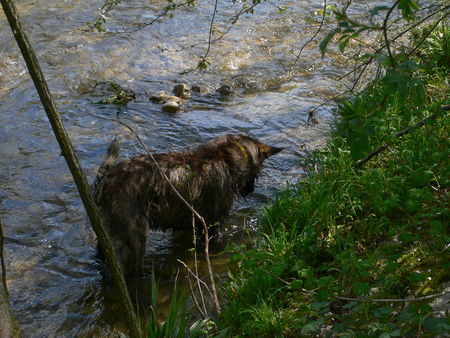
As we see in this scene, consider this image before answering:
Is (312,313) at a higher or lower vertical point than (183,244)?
higher

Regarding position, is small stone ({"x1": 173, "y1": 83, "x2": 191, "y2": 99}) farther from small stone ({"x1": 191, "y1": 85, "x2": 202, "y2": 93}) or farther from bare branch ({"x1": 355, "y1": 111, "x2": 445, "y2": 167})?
bare branch ({"x1": 355, "y1": 111, "x2": 445, "y2": 167})

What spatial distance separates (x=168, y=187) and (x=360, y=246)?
1594mm

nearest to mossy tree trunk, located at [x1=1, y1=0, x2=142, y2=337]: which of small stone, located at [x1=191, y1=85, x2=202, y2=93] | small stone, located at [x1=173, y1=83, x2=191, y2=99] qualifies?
small stone, located at [x1=173, y1=83, x2=191, y2=99]

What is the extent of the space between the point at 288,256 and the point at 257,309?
64 centimetres

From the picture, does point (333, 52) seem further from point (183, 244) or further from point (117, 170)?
point (117, 170)

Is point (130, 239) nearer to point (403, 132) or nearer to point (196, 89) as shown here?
point (403, 132)

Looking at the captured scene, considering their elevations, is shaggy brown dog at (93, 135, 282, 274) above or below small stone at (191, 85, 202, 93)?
below

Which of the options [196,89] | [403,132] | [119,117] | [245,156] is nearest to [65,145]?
[403,132]

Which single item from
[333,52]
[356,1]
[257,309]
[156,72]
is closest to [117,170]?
[257,309]

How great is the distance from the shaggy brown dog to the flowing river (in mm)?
373

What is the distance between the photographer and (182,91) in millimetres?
8008

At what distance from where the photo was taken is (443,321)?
267 centimetres

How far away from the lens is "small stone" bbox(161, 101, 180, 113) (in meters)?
7.54

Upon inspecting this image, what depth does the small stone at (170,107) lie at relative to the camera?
754cm
